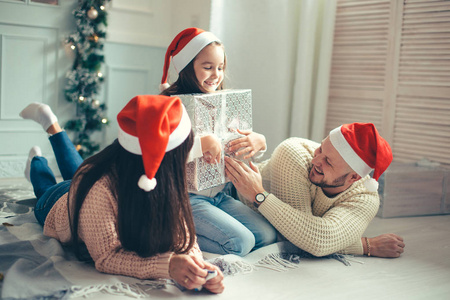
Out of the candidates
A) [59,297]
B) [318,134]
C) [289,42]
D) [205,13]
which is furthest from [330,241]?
[205,13]

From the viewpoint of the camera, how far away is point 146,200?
53.8 inches

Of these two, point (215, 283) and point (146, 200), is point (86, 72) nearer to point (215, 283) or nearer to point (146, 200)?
point (146, 200)

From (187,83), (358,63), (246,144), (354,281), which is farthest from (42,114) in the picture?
(358,63)

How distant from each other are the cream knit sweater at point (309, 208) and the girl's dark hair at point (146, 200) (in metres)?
0.46

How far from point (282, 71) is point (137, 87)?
106 cm

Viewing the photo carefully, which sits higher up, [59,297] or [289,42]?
[289,42]

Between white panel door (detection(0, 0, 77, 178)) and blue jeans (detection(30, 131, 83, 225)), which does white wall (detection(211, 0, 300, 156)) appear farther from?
blue jeans (detection(30, 131, 83, 225))

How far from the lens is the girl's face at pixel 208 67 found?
1924mm

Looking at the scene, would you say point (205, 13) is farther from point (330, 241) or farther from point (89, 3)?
point (330, 241)

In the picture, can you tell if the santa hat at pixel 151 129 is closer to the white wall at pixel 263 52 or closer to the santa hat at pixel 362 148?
the santa hat at pixel 362 148

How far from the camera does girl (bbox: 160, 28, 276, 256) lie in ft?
5.66

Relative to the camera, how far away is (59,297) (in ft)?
4.28

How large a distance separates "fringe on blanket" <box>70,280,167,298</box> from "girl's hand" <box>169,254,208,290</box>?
0.11 m

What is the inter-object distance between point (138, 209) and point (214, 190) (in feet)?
2.05
